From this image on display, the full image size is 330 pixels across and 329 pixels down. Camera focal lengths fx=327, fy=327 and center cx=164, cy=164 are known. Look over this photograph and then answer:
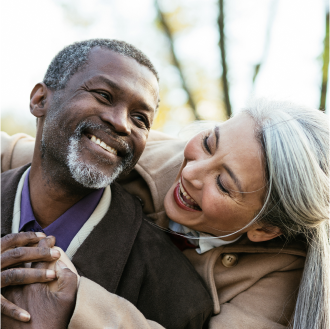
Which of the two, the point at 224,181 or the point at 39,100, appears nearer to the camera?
the point at 224,181

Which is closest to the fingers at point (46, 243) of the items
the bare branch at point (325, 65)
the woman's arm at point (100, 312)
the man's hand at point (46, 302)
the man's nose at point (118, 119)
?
the man's hand at point (46, 302)

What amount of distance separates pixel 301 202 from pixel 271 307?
2.55 feet

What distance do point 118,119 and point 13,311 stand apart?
1108 millimetres

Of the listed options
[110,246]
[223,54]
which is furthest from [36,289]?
[223,54]

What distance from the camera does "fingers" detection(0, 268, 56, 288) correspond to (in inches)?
58.6

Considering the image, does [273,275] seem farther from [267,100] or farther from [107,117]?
[107,117]

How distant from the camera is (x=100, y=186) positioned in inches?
77.2

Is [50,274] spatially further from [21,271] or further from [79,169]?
[79,169]

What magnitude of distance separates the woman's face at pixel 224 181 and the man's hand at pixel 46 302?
0.87 metres

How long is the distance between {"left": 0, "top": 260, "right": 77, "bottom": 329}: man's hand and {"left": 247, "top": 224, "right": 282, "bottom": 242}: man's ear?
1206mm

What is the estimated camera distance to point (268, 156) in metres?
1.92

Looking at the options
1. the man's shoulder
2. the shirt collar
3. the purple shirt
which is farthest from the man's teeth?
the shirt collar

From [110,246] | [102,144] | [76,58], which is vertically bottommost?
[110,246]

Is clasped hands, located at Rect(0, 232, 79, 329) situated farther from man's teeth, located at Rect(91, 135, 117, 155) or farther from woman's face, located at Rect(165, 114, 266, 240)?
woman's face, located at Rect(165, 114, 266, 240)
